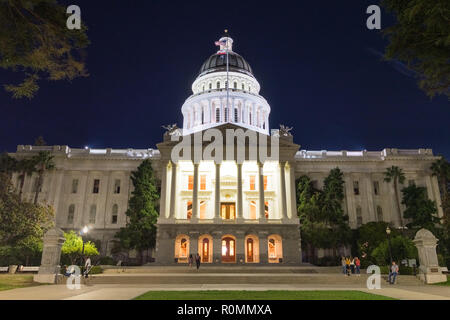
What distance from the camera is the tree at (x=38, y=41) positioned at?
581 inches

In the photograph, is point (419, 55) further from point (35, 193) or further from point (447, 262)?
point (35, 193)

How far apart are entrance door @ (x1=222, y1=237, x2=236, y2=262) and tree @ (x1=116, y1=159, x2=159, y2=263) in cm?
1017

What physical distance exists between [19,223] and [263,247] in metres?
28.0

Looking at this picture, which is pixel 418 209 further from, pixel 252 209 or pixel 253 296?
pixel 253 296

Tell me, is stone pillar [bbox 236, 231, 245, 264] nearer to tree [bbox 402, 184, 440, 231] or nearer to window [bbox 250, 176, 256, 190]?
window [bbox 250, 176, 256, 190]

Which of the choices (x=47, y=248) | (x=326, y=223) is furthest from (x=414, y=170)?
(x=47, y=248)

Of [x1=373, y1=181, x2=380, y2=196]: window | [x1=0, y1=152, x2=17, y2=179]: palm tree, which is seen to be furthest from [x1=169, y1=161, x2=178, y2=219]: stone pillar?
[x1=373, y1=181, x2=380, y2=196]: window

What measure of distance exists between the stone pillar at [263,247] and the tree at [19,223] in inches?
1011

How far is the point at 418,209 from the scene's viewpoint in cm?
5112

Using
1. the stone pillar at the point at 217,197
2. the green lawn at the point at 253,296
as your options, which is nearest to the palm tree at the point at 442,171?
the stone pillar at the point at 217,197

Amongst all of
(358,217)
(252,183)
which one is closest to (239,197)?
(252,183)

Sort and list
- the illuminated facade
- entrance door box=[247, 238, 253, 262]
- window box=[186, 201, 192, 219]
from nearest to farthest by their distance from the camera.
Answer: the illuminated facade < entrance door box=[247, 238, 253, 262] < window box=[186, 201, 192, 219]

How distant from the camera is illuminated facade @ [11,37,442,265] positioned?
1721 inches
